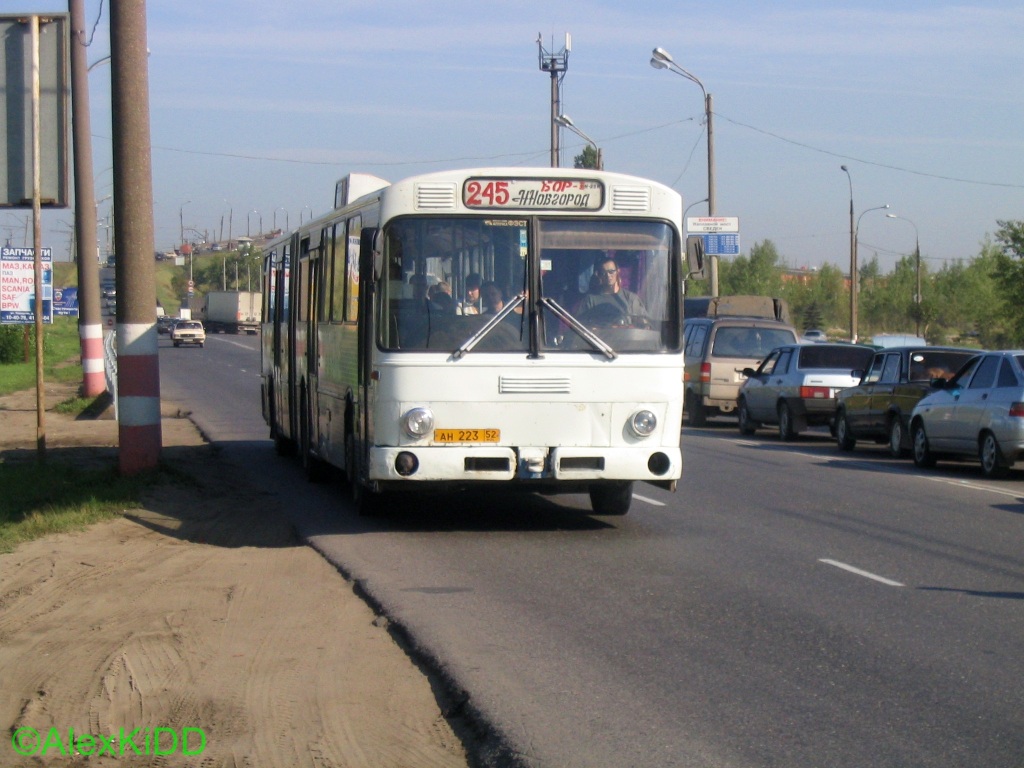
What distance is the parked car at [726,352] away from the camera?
26.1 m

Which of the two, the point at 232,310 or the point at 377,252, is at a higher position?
the point at 232,310

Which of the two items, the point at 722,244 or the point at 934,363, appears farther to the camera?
the point at 722,244

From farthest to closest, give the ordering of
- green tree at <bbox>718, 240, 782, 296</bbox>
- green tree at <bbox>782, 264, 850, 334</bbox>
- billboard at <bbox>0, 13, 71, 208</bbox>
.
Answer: green tree at <bbox>782, 264, 850, 334</bbox> → green tree at <bbox>718, 240, 782, 296</bbox> → billboard at <bbox>0, 13, 71, 208</bbox>

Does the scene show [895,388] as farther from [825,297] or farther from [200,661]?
[825,297]

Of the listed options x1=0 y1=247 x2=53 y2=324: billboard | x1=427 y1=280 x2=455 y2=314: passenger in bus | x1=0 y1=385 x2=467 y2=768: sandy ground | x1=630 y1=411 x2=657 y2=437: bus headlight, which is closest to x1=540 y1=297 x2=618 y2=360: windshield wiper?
x1=630 y1=411 x2=657 y2=437: bus headlight

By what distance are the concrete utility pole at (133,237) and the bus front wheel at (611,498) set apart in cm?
522

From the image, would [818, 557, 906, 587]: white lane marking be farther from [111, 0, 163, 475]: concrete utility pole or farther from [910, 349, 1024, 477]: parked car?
[111, 0, 163, 475]: concrete utility pole

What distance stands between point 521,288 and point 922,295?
8189 centimetres

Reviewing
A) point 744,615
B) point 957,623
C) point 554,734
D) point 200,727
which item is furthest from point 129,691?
point 957,623

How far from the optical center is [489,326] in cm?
1087

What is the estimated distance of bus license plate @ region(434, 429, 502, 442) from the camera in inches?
424

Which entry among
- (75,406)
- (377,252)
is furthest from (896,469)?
(75,406)

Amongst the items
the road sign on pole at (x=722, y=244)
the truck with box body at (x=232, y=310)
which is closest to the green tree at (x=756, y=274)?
the truck with box body at (x=232, y=310)

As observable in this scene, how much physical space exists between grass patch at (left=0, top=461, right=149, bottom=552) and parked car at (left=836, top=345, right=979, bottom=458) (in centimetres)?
1114
